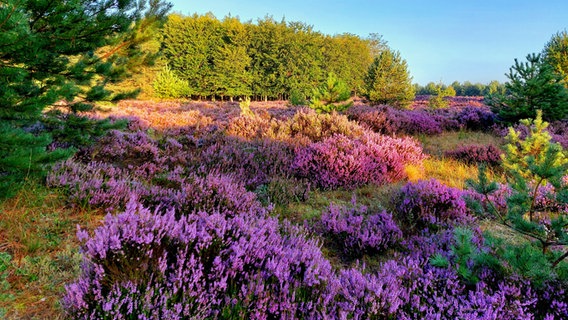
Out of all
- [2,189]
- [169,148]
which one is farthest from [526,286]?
[169,148]

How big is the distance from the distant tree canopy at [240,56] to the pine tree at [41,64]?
1433 inches

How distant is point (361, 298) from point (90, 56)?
4455 millimetres

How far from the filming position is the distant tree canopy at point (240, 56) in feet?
132

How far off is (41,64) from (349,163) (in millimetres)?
4471

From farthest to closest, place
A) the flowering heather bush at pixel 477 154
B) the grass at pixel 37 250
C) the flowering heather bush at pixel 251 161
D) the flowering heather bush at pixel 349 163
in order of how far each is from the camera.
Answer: the flowering heather bush at pixel 477 154 → the flowering heather bush at pixel 349 163 → the flowering heather bush at pixel 251 161 → the grass at pixel 37 250

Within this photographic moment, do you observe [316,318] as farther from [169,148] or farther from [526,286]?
[169,148]

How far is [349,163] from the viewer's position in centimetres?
566

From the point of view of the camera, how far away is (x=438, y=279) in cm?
233

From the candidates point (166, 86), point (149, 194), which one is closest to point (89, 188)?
point (149, 194)

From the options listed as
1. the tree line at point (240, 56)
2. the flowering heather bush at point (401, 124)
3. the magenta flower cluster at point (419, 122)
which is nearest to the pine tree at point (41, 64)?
the magenta flower cluster at point (419, 122)

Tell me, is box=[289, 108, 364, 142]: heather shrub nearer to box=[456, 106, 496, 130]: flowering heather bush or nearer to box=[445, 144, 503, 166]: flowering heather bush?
box=[445, 144, 503, 166]: flowering heather bush

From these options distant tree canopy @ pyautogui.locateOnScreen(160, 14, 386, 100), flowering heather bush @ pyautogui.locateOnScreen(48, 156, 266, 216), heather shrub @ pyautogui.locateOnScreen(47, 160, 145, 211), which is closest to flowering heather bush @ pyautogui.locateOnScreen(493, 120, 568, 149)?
flowering heather bush @ pyautogui.locateOnScreen(48, 156, 266, 216)

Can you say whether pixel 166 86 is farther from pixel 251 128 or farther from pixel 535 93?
pixel 535 93

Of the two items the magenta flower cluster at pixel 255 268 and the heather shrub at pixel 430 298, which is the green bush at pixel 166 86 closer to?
the magenta flower cluster at pixel 255 268
